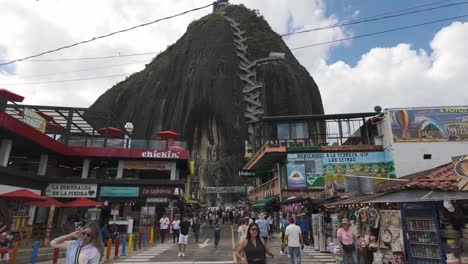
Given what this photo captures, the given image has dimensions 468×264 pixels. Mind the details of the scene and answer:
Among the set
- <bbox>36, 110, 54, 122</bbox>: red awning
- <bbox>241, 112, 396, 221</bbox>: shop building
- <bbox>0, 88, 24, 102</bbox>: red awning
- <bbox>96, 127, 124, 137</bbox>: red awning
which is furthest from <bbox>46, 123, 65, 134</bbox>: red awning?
<bbox>241, 112, 396, 221</bbox>: shop building

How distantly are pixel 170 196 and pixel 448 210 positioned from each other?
19.1 metres

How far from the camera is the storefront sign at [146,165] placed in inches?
949

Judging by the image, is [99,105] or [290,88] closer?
[290,88]

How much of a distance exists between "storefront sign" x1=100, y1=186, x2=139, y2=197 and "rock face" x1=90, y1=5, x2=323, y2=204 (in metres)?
33.8

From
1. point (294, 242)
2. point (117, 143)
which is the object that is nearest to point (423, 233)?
point (294, 242)

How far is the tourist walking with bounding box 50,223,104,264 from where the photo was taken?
135 inches

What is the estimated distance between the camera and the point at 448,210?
6902mm

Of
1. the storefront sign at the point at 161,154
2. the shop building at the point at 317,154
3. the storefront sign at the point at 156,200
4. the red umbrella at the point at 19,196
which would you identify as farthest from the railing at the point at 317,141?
the red umbrella at the point at 19,196

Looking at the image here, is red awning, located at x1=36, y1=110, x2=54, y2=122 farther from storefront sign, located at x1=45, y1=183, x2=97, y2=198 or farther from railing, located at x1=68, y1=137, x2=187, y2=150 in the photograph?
storefront sign, located at x1=45, y1=183, x2=97, y2=198

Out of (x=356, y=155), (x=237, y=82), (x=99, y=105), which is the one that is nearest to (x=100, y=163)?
(x=356, y=155)

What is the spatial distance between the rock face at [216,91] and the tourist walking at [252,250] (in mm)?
51121

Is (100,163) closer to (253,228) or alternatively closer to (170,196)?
(170,196)

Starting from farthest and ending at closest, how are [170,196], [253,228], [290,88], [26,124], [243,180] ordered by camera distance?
[290,88] → [243,180] → [170,196] → [26,124] → [253,228]

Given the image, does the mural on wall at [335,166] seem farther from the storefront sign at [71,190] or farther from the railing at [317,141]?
the storefront sign at [71,190]
